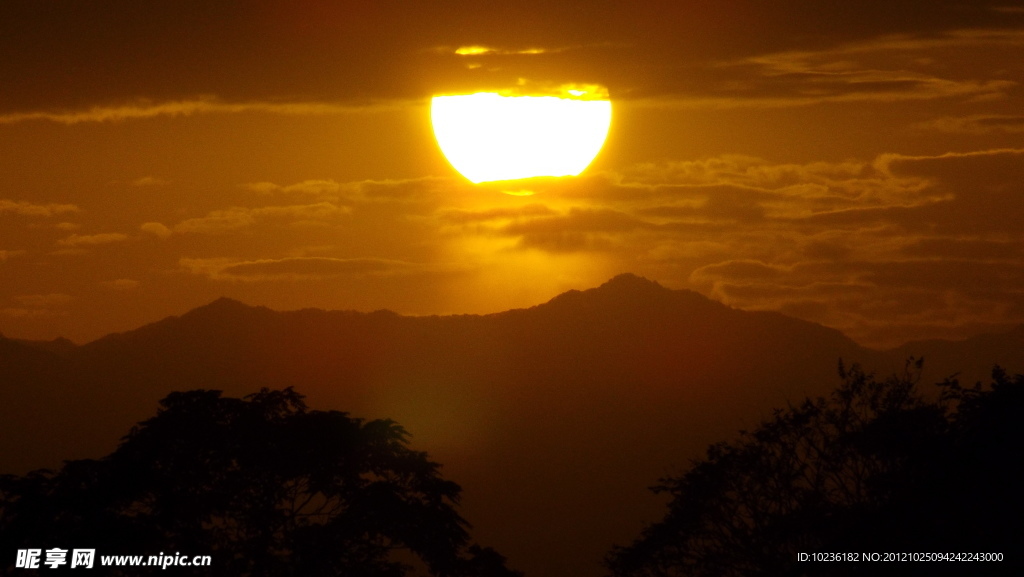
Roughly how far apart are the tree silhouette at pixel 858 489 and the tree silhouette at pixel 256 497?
30.5ft

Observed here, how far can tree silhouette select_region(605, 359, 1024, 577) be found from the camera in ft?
103

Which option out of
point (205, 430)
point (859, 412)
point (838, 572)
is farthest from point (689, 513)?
point (205, 430)

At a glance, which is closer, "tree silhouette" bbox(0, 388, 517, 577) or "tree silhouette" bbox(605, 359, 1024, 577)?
"tree silhouette" bbox(605, 359, 1024, 577)

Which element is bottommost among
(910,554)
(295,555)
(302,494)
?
(910,554)

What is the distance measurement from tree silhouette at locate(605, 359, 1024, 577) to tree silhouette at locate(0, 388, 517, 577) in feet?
30.5

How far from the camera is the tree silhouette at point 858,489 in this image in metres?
31.4

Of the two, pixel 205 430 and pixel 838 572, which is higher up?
pixel 205 430

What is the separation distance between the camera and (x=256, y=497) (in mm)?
42719

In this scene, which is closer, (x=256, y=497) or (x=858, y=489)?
(x=256, y=497)

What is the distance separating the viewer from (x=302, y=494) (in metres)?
44.7

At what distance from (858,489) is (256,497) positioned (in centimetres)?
2115

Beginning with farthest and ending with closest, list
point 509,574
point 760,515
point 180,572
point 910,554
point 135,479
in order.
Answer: point 760,515 < point 509,574 < point 135,479 < point 180,572 < point 910,554

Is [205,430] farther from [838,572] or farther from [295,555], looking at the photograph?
[838,572]

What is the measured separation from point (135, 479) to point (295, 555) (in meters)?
5.63
